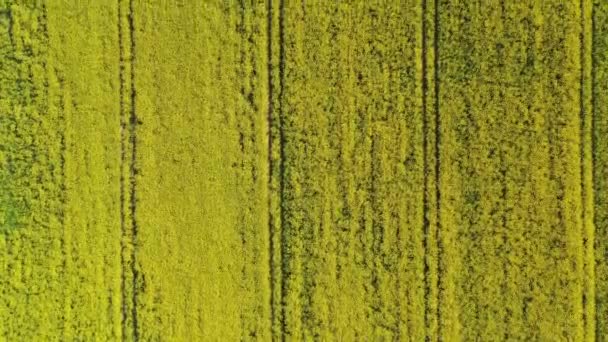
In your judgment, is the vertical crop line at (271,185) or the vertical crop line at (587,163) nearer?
the vertical crop line at (587,163)

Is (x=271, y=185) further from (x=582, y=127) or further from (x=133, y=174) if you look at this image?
(x=582, y=127)

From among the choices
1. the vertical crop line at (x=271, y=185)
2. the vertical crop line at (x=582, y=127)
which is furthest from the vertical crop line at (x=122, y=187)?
the vertical crop line at (x=582, y=127)

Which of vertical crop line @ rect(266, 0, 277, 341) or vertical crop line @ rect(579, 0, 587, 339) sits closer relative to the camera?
vertical crop line @ rect(579, 0, 587, 339)

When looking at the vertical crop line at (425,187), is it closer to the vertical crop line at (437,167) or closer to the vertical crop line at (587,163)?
the vertical crop line at (437,167)

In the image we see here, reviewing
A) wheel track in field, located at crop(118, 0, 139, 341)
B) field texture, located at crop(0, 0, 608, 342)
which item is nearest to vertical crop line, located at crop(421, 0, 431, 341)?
field texture, located at crop(0, 0, 608, 342)

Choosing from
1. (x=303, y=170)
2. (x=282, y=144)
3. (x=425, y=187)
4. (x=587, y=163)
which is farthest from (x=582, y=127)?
(x=282, y=144)

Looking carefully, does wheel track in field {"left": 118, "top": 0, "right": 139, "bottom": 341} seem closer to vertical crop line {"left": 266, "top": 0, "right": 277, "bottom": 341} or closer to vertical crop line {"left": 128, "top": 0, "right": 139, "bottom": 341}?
vertical crop line {"left": 128, "top": 0, "right": 139, "bottom": 341}

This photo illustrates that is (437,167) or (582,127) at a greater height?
(582,127)

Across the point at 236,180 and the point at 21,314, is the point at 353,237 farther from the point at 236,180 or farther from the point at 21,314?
the point at 21,314
